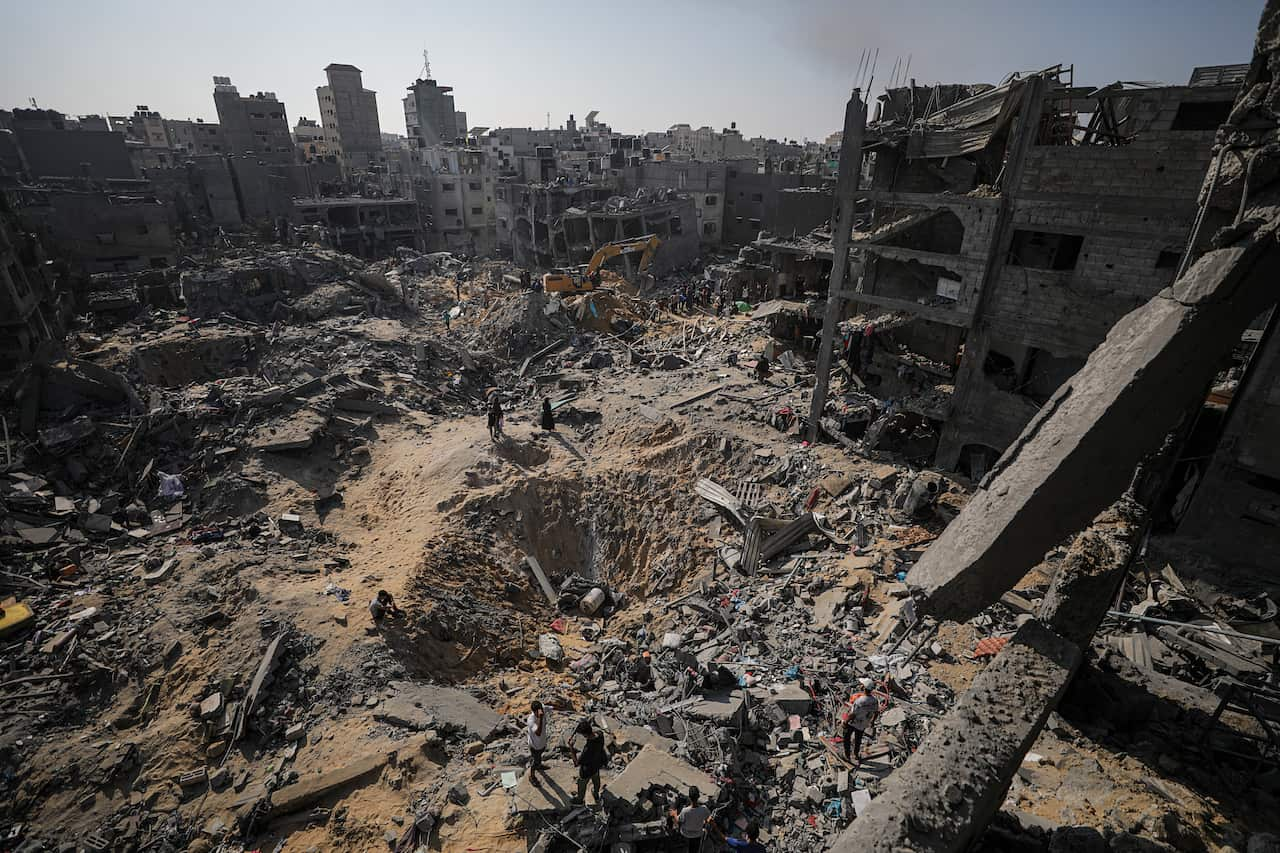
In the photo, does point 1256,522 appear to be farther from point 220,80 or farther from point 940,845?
point 220,80

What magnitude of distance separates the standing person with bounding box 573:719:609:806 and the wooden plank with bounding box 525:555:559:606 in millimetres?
6024

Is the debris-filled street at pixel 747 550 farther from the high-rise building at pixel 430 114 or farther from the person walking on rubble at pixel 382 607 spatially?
the high-rise building at pixel 430 114

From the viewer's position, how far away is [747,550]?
1191 centimetres

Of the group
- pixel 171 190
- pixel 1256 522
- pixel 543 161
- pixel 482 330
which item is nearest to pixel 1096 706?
pixel 1256 522

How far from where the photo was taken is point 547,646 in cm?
1123

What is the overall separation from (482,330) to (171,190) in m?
29.2

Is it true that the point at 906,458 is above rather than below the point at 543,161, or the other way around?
below

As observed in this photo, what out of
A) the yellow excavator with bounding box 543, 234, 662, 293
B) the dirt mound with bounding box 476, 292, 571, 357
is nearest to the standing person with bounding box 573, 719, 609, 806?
the dirt mound with bounding box 476, 292, 571, 357

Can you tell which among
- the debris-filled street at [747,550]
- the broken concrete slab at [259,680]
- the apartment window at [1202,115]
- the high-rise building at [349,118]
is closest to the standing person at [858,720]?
the debris-filled street at [747,550]

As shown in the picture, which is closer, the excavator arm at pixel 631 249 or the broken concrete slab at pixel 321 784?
the broken concrete slab at pixel 321 784

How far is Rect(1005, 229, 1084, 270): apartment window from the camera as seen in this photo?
42.8 feet

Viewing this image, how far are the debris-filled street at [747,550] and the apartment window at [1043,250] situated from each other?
0.09m

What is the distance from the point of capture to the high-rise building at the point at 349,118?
2596 inches

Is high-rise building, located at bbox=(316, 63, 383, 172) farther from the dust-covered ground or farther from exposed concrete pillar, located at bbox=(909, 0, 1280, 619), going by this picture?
exposed concrete pillar, located at bbox=(909, 0, 1280, 619)
